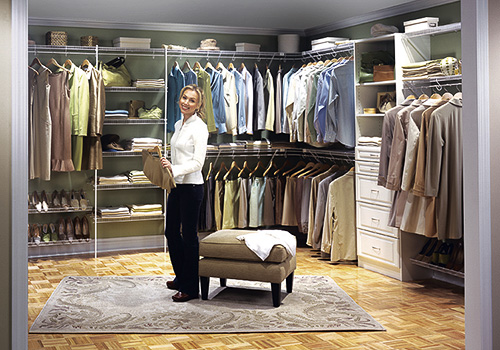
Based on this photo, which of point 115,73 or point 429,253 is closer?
point 429,253

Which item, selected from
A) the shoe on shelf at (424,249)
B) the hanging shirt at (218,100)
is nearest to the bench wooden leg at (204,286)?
the shoe on shelf at (424,249)

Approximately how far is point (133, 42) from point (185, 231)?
2.96 metres

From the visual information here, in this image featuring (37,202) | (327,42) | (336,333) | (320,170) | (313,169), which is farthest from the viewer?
(313,169)

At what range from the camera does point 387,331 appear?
4422 millimetres

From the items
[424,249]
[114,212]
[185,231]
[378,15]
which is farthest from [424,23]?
[114,212]

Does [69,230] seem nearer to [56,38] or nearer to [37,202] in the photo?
[37,202]

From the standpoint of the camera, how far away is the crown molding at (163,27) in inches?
282

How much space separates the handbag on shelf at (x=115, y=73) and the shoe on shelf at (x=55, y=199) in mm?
1311

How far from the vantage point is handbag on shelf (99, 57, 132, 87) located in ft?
23.2

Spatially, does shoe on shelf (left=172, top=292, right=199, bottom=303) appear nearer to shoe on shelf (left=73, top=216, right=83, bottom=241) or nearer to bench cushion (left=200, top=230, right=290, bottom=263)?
bench cushion (left=200, top=230, right=290, bottom=263)

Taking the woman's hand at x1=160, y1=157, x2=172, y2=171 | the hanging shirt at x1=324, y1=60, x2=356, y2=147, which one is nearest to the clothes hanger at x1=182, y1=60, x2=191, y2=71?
the hanging shirt at x1=324, y1=60, x2=356, y2=147

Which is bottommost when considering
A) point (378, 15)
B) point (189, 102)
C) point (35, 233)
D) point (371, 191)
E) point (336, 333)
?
point (336, 333)

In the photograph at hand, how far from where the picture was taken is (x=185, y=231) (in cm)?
507

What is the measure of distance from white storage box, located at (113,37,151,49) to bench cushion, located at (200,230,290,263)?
296cm
